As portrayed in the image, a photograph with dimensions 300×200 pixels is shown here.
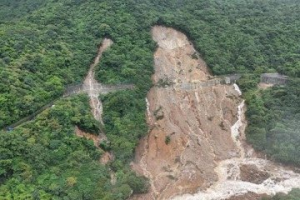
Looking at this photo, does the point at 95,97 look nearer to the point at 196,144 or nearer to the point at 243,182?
the point at 196,144

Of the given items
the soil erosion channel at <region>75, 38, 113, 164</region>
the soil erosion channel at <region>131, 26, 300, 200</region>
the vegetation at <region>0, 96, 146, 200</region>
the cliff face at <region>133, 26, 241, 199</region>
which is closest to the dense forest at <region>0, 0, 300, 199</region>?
the vegetation at <region>0, 96, 146, 200</region>

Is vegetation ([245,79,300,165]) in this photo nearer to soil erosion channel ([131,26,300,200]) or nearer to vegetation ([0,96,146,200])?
soil erosion channel ([131,26,300,200])

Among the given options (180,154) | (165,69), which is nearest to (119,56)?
(165,69)

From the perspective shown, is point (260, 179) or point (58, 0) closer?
point (260, 179)

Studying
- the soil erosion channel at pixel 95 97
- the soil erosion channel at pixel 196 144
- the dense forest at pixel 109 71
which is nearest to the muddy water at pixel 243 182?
the soil erosion channel at pixel 196 144

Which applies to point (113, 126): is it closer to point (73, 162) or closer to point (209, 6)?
point (73, 162)

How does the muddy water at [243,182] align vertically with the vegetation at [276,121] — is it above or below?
below

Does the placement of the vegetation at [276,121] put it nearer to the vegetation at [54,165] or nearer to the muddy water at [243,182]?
the muddy water at [243,182]
